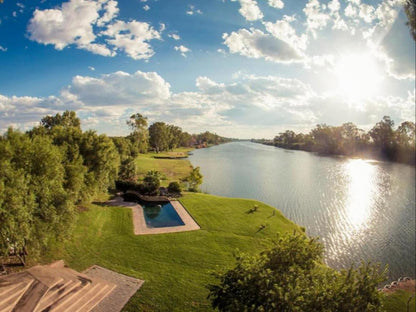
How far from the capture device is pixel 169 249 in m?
19.7

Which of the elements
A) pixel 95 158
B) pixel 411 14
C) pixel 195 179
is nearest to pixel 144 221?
pixel 95 158

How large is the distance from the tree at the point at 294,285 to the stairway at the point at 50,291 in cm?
838

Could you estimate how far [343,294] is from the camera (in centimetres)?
773

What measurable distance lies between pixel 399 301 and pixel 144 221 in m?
22.2

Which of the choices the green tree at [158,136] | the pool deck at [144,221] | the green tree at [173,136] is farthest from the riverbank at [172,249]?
the green tree at [173,136]

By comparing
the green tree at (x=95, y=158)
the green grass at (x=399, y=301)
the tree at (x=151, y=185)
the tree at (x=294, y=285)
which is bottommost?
the green grass at (x=399, y=301)

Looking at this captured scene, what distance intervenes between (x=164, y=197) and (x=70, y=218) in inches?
669

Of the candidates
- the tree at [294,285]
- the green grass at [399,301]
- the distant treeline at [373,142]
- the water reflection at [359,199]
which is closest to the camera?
the tree at [294,285]

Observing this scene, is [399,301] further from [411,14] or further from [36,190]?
[36,190]

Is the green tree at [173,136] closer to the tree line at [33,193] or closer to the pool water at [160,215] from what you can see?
the pool water at [160,215]

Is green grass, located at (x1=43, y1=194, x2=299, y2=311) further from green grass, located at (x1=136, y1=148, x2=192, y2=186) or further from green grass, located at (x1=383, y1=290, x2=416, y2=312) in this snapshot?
green grass, located at (x1=136, y1=148, x2=192, y2=186)

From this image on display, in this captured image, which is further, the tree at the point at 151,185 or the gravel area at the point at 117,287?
the tree at the point at 151,185

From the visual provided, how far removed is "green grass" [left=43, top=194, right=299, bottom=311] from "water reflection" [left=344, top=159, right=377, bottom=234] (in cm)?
1099

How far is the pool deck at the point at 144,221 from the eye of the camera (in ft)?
76.7
